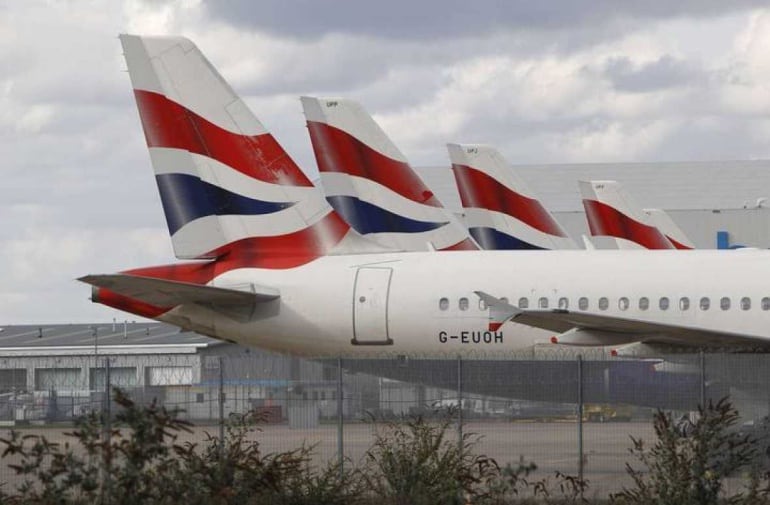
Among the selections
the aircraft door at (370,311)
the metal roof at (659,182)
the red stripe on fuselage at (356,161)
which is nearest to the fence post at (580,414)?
the aircraft door at (370,311)

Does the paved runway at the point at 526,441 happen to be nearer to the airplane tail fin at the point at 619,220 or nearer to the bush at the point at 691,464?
the bush at the point at 691,464

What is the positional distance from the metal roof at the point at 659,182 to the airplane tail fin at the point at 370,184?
4274 cm

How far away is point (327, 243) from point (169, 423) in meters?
17.1

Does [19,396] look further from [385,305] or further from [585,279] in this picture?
[585,279]

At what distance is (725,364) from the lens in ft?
75.6

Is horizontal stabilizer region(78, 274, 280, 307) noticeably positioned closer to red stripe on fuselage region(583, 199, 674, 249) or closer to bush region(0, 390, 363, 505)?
bush region(0, 390, 363, 505)

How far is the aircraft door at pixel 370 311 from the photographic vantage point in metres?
29.5

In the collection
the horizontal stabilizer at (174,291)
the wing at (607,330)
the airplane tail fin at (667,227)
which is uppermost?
the airplane tail fin at (667,227)

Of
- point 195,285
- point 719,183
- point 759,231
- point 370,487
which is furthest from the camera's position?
point 719,183

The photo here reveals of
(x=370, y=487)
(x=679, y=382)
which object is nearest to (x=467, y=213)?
(x=679, y=382)

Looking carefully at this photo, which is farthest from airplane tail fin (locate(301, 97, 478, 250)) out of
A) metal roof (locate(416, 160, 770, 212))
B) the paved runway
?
metal roof (locate(416, 160, 770, 212))

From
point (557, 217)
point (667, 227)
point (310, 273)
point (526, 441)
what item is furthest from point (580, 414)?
point (557, 217)

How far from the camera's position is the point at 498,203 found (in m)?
44.3

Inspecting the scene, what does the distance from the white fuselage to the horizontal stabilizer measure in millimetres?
291
